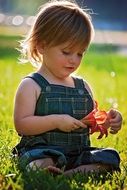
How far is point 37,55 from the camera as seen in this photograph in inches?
199

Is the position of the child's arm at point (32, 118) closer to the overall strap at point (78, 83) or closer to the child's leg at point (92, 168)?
the child's leg at point (92, 168)

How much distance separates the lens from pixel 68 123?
15.1 feet

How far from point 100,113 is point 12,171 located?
32.3 inches

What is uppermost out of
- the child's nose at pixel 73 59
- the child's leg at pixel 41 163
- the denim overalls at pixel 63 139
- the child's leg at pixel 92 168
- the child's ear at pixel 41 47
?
the child's ear at pixel 41 47

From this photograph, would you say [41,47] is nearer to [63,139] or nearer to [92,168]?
[63,139]

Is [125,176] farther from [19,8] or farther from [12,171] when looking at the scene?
[19,8]

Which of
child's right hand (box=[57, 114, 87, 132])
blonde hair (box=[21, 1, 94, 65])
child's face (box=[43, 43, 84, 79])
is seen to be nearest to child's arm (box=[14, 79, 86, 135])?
child's right hand (box=[57, 114, 87, 132])

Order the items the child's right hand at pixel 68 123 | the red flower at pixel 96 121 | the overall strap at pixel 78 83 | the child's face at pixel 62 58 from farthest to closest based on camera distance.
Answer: the overall strap at pixel 78 83 → the child's face at pixel 62 58 → the red flower at pixel 96 121 → the child's right hand at pixel 68 123

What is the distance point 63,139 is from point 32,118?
0.27 metres

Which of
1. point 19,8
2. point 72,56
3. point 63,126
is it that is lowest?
point 63,126

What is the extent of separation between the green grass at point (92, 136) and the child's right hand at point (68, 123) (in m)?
0.33

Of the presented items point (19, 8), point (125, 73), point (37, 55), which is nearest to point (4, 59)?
point (125, 73)

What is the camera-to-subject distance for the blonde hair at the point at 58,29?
4.86 metres

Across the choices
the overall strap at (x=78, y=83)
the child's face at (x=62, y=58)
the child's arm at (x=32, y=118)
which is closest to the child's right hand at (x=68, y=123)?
the child's arm at (x=32, y=118)
